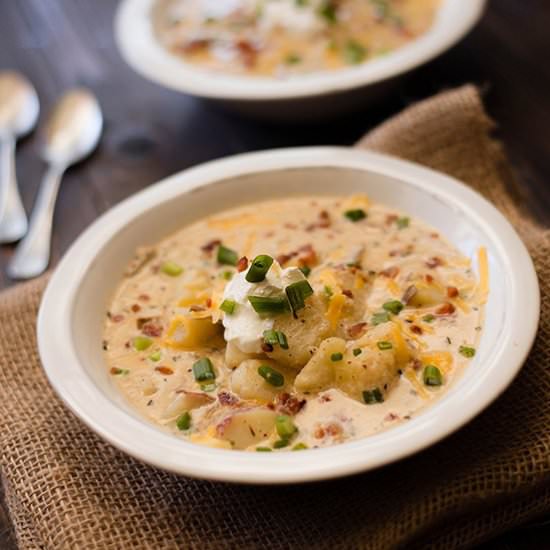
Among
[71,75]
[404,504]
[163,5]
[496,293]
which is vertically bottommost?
[71,75]

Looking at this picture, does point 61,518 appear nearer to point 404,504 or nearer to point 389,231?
point 404,504

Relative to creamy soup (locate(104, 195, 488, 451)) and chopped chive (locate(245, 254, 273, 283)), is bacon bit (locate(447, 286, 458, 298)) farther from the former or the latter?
chopped chive (locate(245, 254, 273, 283))

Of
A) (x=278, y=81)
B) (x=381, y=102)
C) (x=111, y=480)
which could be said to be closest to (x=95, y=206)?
(x=278, y=81)

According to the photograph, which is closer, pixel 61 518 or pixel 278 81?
pixel 61 518

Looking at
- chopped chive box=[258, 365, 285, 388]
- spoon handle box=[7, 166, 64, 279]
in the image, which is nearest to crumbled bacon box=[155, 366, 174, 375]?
chopped chive box=[258, 365, 285, 388]

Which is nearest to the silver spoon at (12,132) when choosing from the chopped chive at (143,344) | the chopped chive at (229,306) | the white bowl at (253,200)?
the white bowl at (253,200)

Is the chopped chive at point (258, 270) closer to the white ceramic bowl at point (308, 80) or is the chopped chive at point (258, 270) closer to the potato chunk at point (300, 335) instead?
the potato chunk at point (300, 335)

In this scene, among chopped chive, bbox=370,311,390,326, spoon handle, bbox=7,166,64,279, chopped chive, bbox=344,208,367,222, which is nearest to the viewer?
chopped chive, bbox=370,311,390,326
